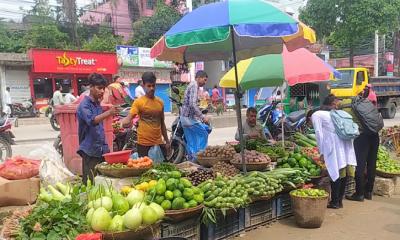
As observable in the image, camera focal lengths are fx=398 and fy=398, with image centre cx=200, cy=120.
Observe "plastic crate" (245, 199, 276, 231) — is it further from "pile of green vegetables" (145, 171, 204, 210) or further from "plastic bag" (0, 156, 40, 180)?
"plastic bag" (0, 156, 40, 180)

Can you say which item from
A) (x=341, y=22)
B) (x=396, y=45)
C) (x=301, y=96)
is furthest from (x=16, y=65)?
(x=396, y=45)

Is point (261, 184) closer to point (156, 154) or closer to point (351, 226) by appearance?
point (351, 226)

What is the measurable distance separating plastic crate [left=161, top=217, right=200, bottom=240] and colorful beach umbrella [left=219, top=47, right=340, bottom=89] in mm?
4314

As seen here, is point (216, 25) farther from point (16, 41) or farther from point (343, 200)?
point (16, 41)

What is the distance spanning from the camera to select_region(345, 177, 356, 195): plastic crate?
257 inches

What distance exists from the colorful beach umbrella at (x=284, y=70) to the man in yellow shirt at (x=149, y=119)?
9.15 ft

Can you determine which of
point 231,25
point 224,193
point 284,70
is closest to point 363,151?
point 284,70

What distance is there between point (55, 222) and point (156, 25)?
29.9 metres

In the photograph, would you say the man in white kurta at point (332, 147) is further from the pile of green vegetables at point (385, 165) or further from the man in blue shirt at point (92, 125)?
the man in blue shirt at point (92, 125)

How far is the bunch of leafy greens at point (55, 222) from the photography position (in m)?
3.02

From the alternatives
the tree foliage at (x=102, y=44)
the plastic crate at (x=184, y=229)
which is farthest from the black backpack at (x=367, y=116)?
the tree foliage at (x=102, y=44)

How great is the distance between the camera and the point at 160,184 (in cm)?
396

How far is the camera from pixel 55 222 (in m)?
3.12

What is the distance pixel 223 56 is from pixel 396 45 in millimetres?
28045
